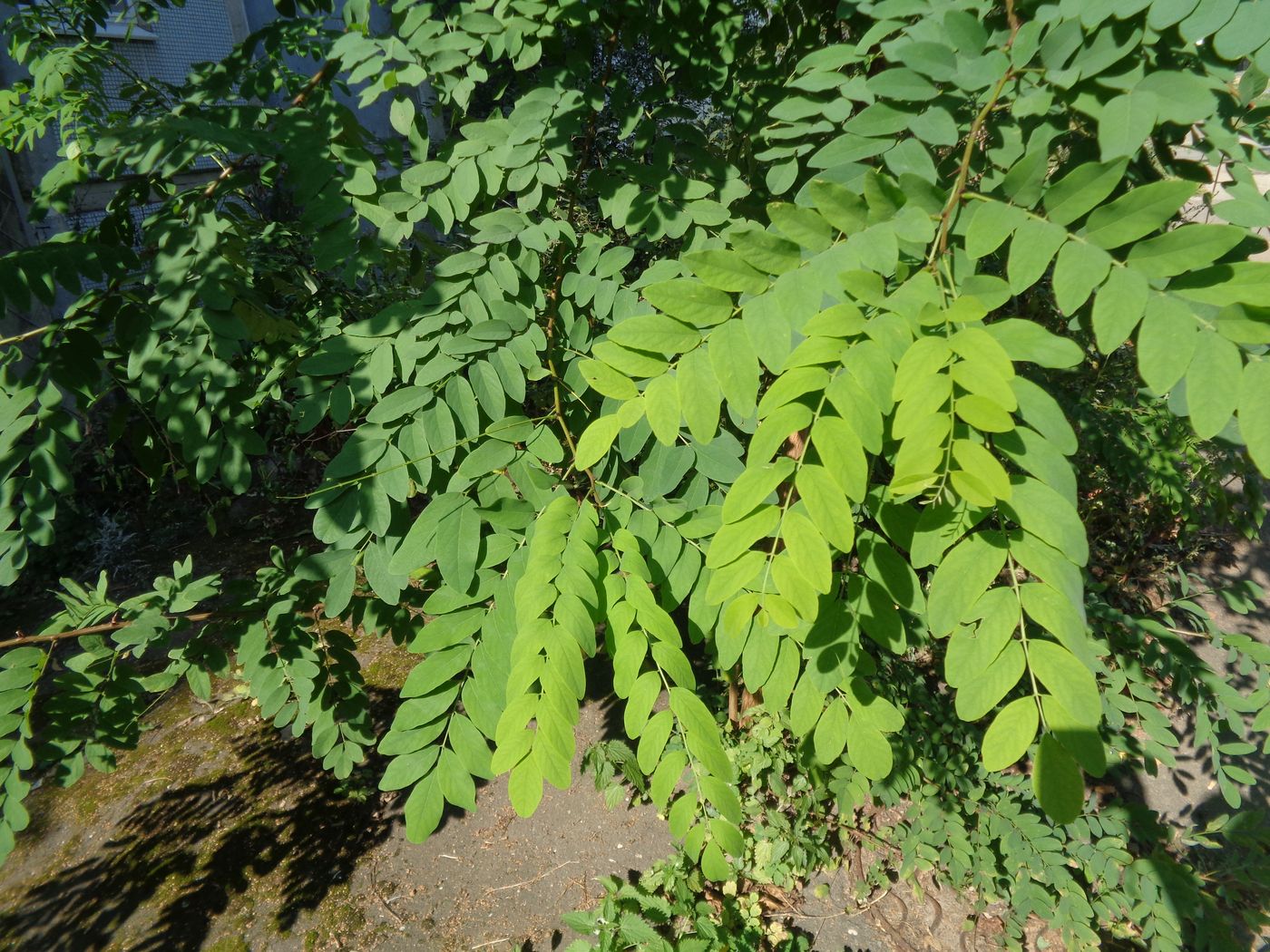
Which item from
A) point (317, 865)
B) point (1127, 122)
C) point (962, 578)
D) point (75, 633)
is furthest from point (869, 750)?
point (317, 865)

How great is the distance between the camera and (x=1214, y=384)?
832 mm

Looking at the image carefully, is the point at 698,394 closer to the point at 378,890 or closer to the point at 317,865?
the point at 378,890

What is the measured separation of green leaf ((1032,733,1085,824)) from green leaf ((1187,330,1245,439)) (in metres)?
0.41

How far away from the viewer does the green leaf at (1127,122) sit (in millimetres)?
972

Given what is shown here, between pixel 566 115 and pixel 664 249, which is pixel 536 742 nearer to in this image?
pixel 566 115

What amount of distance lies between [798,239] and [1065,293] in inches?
14.2

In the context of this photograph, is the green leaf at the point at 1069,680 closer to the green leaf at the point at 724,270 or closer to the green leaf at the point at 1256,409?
the green leaf at the point at 1256,409

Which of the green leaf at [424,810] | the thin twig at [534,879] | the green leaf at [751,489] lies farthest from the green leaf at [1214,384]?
the thin twig at [534,879]

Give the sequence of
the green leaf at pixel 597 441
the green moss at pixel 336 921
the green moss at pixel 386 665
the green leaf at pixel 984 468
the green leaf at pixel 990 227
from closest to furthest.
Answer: the green leaf at pixel 984 468, the green leaf at pixel 990 227, the green leaf at pixel 597 441, the green moss at pixel 336 921, the green moss at pixel 386 665

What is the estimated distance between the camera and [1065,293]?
0.90 metres

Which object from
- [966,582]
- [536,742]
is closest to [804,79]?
[966,582]

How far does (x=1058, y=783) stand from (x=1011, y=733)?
72 millimetres

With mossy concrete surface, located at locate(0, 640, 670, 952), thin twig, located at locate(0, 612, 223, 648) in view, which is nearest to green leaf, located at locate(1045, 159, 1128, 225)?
thin twig, located at locate(0, 612, 223, 648)

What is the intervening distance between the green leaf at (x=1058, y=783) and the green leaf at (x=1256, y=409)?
40cm
